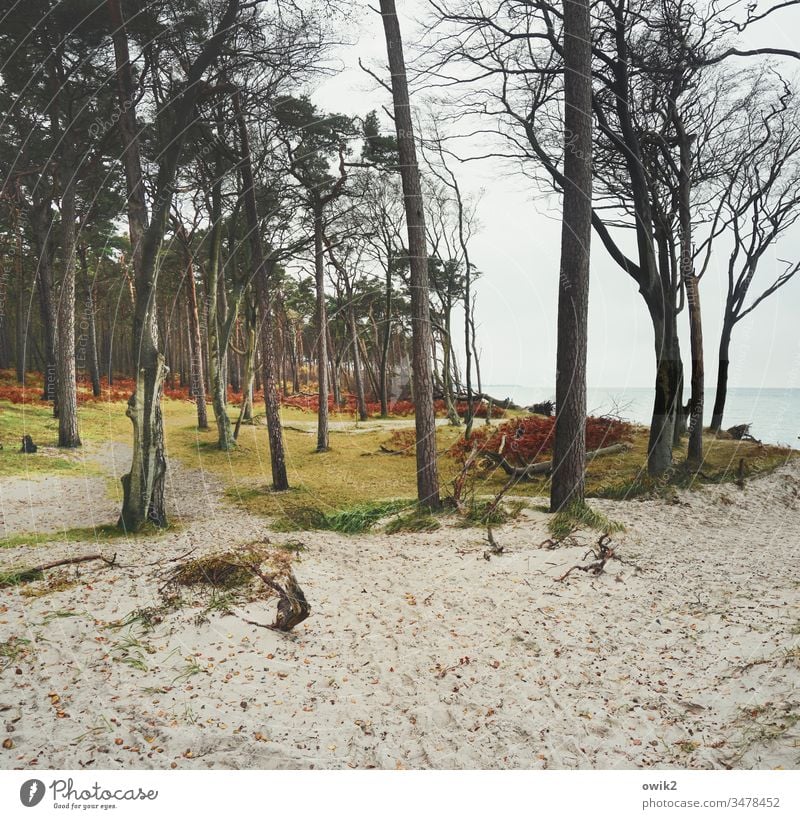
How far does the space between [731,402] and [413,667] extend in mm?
5486

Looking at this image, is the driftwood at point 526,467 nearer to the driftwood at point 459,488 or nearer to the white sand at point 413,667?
the driftwood at point 459,488

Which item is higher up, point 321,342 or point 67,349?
point 321,342

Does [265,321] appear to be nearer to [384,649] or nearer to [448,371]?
[448,371]

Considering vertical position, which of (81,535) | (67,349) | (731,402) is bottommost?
(81,535)

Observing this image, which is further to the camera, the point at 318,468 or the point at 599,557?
the point at 318,468

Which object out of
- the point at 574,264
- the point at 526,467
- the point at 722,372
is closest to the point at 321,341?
the point at 526,467

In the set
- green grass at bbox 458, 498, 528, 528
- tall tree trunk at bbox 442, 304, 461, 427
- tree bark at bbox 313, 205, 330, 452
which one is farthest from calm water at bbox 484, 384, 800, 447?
tree bark at bbox 313, 205, 330, 452

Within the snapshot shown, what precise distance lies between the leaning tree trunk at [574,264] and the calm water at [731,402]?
13.3 inches

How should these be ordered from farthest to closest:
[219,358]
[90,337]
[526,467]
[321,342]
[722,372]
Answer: [321,342] → [219,358] → [722,372] → [526,467] → [90,337]

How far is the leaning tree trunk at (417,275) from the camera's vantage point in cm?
552

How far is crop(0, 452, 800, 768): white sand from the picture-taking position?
2.62 metres

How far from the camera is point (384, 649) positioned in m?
3.32
